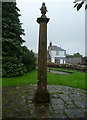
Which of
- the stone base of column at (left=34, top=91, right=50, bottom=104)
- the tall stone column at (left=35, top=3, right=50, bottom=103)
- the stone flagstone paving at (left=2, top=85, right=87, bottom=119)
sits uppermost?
the tall stone column at (left=35, top=3, right=50, bottom=103)

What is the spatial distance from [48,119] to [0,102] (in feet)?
7.63

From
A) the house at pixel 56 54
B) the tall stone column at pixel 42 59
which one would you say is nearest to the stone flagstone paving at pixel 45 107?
the tall stone column at pixel 42 59

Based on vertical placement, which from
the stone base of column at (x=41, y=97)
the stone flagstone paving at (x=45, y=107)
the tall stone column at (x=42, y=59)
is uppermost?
the tall stone column at (x=42, y=59)

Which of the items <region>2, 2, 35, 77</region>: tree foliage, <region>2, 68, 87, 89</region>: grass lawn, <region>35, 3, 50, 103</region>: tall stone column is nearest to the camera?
<region>35, 3, 50, 103</region>: tall stone column

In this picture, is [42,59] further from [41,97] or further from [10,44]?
[10,44]

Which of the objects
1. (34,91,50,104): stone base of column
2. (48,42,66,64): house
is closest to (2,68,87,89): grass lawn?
(34,91,50,104): stone base of column

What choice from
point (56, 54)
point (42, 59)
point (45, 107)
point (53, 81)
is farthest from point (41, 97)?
point (56, 54)

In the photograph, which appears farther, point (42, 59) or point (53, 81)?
point (53, 81)

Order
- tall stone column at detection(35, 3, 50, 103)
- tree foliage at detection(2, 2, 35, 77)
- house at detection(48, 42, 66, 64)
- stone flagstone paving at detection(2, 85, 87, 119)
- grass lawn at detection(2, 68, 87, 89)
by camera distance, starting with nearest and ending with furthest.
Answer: stone flagstone paving at detection(2, 85, 87, 119) < tall stone column at detection(35, 3, 50, 103) < grass lawn at detection(2, 68, 87, 89) < tree foliage at detection(2, 2, 35, 77) < house at detection(48, 42, 66, 64)

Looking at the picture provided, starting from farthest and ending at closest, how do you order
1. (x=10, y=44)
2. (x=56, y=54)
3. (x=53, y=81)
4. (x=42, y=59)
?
(x=56, y=54)
(x=10, y=44)
(x=53, y=81)
(x=42, y=59)

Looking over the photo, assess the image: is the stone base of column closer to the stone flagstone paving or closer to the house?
the stone flagstone paving

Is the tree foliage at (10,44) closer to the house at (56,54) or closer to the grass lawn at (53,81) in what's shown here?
the grass lawn at (53,81)

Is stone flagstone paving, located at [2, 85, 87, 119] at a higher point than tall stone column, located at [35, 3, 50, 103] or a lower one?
lower

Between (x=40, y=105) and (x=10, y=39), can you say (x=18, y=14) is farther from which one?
(x=40, y=105)
